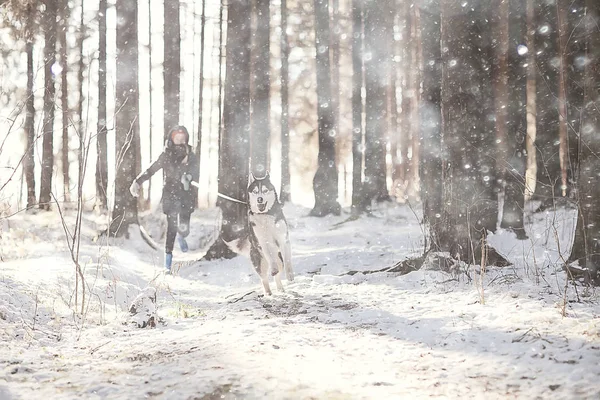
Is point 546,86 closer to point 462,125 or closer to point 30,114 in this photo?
point 462,125

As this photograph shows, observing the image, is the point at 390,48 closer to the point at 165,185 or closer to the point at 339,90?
the point at 339,90

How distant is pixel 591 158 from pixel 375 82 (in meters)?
10.5

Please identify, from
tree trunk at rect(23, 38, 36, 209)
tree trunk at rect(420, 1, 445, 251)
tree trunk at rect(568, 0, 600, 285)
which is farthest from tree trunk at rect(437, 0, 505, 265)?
tree trunk at rect(23, 38, 36, 209)

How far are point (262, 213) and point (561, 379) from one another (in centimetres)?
381

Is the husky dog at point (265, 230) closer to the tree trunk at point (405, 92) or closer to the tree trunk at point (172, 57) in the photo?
the tree trunk at point (172, 57)

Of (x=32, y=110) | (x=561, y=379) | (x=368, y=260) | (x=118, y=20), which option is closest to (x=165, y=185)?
(x=368, y=260)

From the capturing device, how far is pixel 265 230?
604 centimetres

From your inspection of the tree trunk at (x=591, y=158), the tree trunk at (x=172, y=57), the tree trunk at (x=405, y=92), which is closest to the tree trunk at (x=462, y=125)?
the tree trunk at (x=591, y=158)

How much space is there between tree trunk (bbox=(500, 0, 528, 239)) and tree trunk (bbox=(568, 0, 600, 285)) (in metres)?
4.32

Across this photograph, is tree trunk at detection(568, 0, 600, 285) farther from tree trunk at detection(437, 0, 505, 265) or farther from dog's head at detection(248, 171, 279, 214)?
dog's head at detection(248, 171, 279, 214)

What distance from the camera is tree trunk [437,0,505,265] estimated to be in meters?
6.21

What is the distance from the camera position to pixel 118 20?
10359 mm

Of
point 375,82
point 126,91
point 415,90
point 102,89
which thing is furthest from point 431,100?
point 415,90

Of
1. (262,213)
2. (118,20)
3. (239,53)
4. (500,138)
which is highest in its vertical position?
(118,20)
